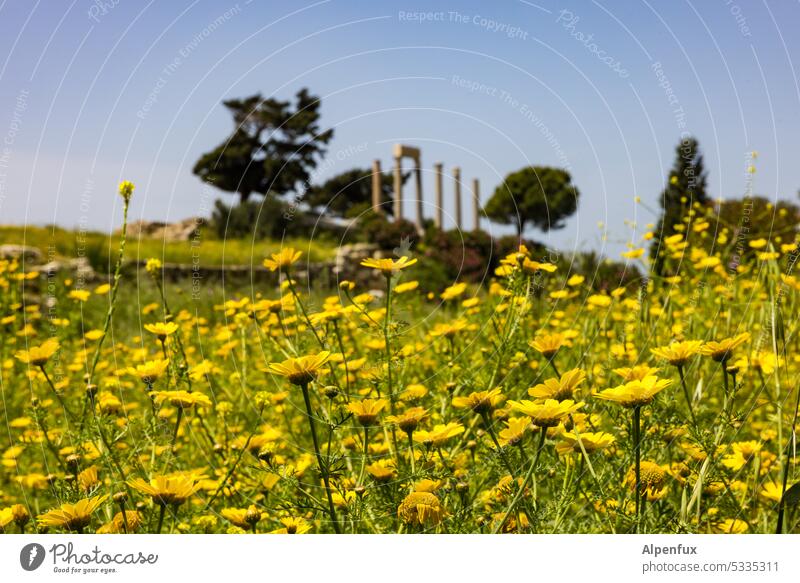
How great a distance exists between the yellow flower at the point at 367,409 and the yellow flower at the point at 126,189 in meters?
0.78

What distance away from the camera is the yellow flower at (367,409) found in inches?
55.9

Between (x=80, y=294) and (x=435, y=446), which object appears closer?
(x=435, y=446)

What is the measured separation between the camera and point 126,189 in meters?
1.76

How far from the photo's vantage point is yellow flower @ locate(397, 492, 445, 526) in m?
1.31

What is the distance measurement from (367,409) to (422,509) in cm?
23

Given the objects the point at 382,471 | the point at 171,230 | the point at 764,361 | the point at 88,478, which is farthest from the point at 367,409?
the point at 171,230

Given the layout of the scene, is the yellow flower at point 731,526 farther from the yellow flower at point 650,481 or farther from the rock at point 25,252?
the rock at point 25,252

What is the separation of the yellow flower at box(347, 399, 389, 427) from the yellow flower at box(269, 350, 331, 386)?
0.53 feet

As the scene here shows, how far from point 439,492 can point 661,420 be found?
0.58 m

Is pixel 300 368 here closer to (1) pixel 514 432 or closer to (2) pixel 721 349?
(1) pixel 514 432

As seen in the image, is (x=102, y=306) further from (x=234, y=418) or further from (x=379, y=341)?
(x=379, y=341)

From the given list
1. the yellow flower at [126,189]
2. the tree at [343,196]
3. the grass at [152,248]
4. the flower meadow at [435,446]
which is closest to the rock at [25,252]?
the grass at [152,248]
